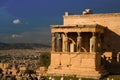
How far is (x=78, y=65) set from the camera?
4456cm

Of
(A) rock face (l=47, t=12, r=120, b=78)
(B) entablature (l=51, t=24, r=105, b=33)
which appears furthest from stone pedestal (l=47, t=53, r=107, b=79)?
(B) entablature (l=51, t=24, r=105, b=33)

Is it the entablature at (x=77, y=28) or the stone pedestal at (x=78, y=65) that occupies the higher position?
the entablature at (x=77, y=28)

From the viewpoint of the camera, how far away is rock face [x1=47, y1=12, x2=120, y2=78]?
44125 millimetres

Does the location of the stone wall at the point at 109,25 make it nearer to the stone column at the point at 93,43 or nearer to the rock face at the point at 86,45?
the rock face at the point at 86,45

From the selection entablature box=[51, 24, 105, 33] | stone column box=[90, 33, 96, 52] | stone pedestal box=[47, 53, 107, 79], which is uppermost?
entablature box=[51, 24, 105, 33]

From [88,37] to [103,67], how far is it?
3.47 meters

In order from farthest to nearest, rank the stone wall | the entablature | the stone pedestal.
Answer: the stone wall
the entablature
the stone pedestal

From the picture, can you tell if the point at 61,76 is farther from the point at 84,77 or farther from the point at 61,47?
the point at 61,47

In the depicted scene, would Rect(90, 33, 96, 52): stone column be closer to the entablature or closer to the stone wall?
the entablature

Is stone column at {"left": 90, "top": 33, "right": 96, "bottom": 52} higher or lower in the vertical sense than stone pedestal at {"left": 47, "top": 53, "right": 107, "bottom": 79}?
higher

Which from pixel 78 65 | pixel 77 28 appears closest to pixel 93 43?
pixel 77 28

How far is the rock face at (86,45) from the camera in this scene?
44.1m

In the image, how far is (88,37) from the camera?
47.2 meters

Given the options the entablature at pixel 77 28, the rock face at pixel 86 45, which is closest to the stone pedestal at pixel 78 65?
the rock face at pixel 86 45
